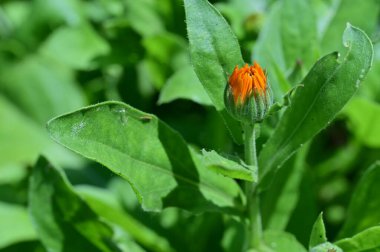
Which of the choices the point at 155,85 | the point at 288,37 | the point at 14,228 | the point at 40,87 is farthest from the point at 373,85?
the point at 40,87

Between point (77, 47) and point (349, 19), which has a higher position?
point (349, 19)

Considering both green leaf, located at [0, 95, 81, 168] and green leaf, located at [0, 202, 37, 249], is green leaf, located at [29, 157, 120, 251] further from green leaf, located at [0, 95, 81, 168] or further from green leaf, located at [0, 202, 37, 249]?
green leaf, located at [0, 95, 81, 168]

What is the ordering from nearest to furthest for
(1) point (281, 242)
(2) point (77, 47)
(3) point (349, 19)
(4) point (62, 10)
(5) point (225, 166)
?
1. (5) point (225, 166)
2. (1) point (281, 242)
3. (3) point (349, 19)
4. (2) point (77, 47)
5. (4) point (62, 10)

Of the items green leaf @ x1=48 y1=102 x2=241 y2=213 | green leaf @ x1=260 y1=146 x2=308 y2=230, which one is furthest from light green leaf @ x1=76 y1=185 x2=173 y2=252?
green leaf @ x1=48 y1=102 x2=241 y2=213

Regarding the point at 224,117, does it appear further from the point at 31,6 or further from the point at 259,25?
the point at 31,6

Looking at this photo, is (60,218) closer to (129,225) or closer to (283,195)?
(129,225)

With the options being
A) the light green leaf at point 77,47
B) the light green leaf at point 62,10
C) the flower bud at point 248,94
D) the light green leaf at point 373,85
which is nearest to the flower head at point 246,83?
the flower bud at point 248,94

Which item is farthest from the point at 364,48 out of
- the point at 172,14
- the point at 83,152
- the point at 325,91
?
the point at 172,14
